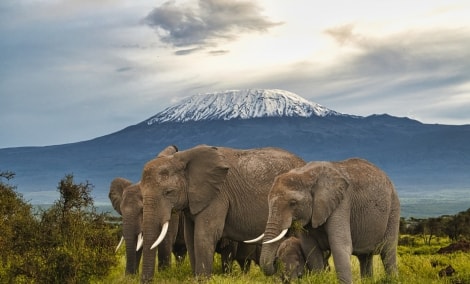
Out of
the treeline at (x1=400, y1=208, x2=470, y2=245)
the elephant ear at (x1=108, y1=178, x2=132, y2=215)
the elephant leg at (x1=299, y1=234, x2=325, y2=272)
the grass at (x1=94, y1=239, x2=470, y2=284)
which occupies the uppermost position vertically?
the elephant ear at (x1=108, y1=178, x2=132, y2=215)

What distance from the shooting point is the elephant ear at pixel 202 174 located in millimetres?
17203

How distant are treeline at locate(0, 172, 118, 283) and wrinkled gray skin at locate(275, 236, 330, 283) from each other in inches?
176

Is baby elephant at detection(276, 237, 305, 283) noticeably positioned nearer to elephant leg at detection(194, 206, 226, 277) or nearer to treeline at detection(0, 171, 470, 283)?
elephant leg at detection(194, 206, 226, 277)

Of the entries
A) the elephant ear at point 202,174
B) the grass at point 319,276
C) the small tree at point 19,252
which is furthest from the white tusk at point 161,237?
the small tree at point 19,252

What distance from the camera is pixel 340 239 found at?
51.0 feet

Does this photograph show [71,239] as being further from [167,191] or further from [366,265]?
[366,265]

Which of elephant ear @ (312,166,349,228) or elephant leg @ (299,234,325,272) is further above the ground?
elephant ear @ (312,166,349,228)

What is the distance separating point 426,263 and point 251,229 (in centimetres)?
750

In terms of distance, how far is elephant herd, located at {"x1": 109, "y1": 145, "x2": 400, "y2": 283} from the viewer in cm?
1533

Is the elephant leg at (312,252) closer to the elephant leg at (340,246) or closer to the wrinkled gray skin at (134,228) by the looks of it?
the elephant leg at (340,246)

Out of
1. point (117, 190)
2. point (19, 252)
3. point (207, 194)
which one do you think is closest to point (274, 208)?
point (207, 194)

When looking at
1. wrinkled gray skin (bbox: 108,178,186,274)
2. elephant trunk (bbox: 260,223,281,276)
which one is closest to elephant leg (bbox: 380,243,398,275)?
elephant trunk (bbox: 260,223,281,276)

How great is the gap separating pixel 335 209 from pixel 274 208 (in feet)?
4.76

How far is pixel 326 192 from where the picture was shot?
15.4 metres
